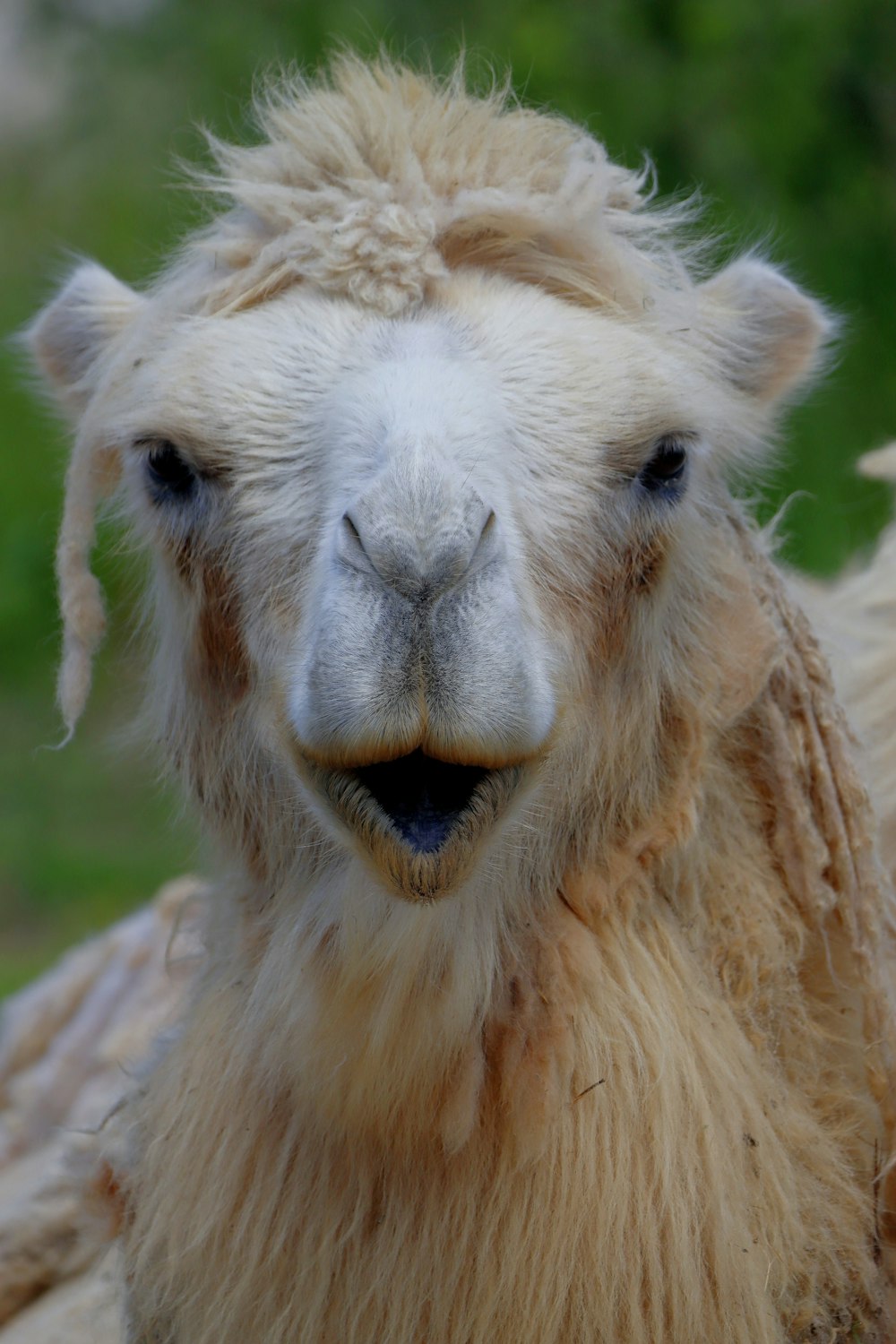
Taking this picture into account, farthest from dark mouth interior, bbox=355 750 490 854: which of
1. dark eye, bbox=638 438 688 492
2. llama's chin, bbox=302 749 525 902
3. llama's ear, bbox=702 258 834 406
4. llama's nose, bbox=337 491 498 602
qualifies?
llama's ear, bbox=702 258 834 406

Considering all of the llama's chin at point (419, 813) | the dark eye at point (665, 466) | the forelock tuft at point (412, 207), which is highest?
the forelock tuft at point (412, 207)

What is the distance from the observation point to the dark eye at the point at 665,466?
2.32 metres

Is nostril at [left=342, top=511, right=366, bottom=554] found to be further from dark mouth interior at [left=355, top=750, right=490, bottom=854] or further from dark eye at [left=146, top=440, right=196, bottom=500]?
dark eye at [left=146, top=440, right=196, bottom=500]

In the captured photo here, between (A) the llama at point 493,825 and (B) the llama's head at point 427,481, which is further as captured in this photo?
(A) the llama at point 493,825

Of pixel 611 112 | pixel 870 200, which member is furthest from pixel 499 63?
pixel 870 200

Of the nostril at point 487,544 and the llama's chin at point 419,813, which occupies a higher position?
the nostril at point 487,544

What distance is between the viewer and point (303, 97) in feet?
8.55

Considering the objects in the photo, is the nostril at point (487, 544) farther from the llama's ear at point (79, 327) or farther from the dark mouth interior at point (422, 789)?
the llama's ear at point (79, 327)

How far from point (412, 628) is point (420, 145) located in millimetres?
883

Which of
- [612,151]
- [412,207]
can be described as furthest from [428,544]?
[612,151]

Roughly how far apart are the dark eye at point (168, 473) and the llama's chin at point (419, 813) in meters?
0.55

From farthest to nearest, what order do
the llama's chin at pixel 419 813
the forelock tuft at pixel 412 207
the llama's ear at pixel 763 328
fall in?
the llama's ear at pixel 763 328, the forelock tuft at pixel 412 207, the llama's chin at pixel 419 813

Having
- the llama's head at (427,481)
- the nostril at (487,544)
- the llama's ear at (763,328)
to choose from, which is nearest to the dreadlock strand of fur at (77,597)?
the llama's head at (427,481)

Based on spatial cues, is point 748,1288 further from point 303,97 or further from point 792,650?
point 303,97
